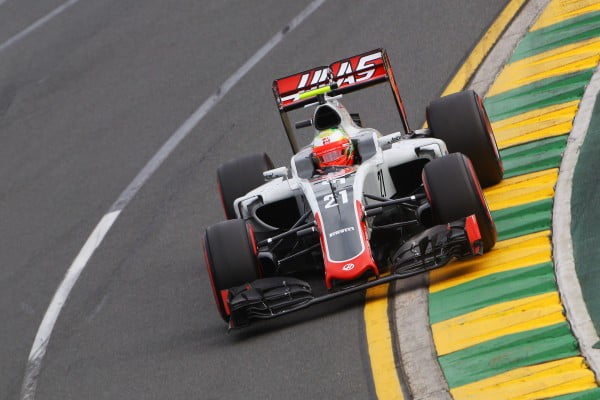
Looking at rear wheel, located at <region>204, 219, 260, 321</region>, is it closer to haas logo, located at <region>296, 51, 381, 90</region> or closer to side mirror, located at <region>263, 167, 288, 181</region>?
side mirror, located at <region>263, 167, 288, 181</region>

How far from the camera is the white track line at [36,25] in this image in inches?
949

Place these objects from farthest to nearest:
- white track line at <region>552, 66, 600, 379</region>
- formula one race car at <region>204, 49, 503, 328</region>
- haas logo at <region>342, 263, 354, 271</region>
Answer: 1. formula one race car at <region>204, 49, 503, 328</region>
2. haas logo at <region>342, 263, 354, 271</region>
3. white track line at <region>552, 66, 600, 379</region>

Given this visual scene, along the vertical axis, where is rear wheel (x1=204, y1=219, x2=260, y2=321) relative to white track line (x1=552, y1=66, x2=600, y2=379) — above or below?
above

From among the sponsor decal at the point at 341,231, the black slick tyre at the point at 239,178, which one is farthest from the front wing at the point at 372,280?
the black slick tyre at the point at 239,178

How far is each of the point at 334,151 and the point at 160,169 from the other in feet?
17.8

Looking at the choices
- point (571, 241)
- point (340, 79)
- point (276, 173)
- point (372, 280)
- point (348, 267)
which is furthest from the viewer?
point (340, 79)

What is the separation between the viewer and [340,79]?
12.4 metres

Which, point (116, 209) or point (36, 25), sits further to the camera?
point (36, 25)

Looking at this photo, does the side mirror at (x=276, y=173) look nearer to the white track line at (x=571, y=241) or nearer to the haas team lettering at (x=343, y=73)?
the haas team lettering at (x=343, y=73)

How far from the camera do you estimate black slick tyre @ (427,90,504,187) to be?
38.4 feet

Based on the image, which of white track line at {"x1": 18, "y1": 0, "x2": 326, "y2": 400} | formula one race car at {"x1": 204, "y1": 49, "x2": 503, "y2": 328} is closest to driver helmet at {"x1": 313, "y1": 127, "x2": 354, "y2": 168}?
formula one race car at {"x1": 204, "y1": 49, "x2": 503, "y2": 328}

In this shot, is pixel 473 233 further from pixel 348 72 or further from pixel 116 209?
pixel 116 209

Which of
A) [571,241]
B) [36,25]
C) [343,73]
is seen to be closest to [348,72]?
[343,73]

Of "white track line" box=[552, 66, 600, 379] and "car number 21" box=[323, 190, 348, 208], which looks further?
"car number 21" box=[323, 190, 348, 208]
